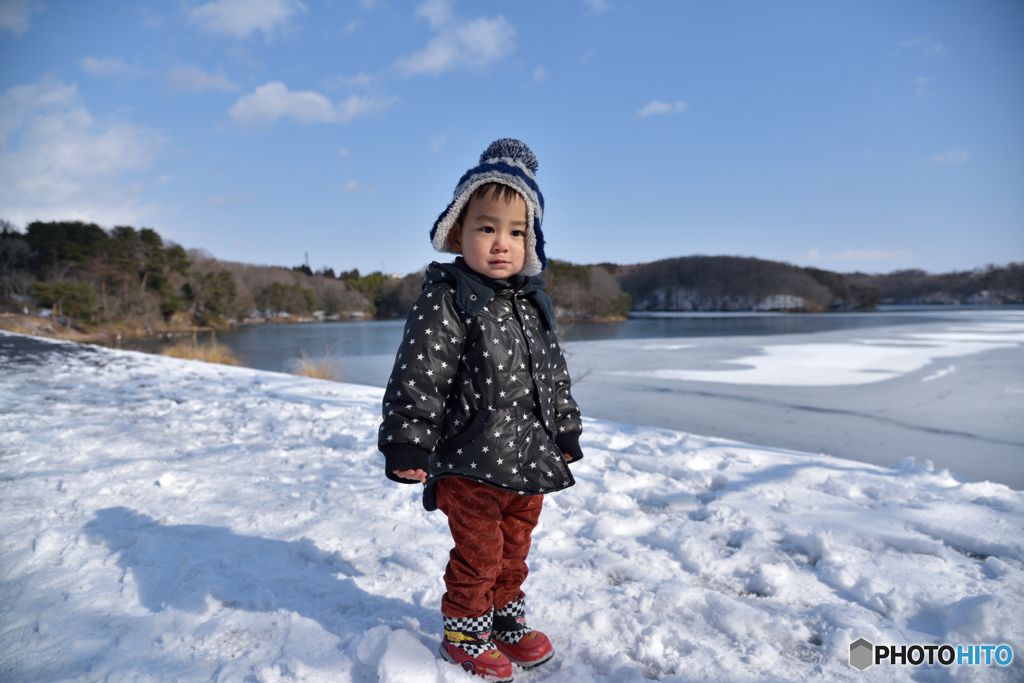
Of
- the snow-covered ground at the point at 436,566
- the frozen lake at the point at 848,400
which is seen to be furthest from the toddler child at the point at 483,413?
the frozen lake at the point at 848,400

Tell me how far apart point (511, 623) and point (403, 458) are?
0.58 metres

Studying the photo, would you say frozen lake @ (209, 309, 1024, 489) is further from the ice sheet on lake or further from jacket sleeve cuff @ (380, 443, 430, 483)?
jacket sleeve cuff @ (380, 443, 430, 483)

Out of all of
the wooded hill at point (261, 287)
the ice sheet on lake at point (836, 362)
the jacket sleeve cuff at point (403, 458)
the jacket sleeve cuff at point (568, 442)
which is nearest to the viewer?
the jacket sleeve cuff at point (403, 458)

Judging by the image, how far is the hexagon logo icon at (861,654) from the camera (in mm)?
1320

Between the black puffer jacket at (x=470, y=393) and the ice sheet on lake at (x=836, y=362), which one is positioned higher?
the black puffer jacket at (x=470, y=393)

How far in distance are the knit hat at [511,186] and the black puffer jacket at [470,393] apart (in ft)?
0.35

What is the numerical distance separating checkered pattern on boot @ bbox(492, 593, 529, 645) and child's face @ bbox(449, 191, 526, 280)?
0.89 meters

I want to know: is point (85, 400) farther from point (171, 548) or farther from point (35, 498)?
point (171, 548)

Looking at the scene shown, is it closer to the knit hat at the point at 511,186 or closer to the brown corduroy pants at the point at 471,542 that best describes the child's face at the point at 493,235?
the knit hat at the point at 511,186

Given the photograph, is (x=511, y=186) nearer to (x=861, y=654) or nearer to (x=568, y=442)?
(x=568, y=442)

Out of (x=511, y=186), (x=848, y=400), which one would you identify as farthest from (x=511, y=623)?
(x=848, y=400)

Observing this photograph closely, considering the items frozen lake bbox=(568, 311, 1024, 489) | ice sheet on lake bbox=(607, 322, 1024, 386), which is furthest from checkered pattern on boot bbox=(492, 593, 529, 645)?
ice sheet on lake bbox=(607, 322, 1024, 386)

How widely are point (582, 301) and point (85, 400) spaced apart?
134ft

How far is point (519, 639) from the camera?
4.39 feet
